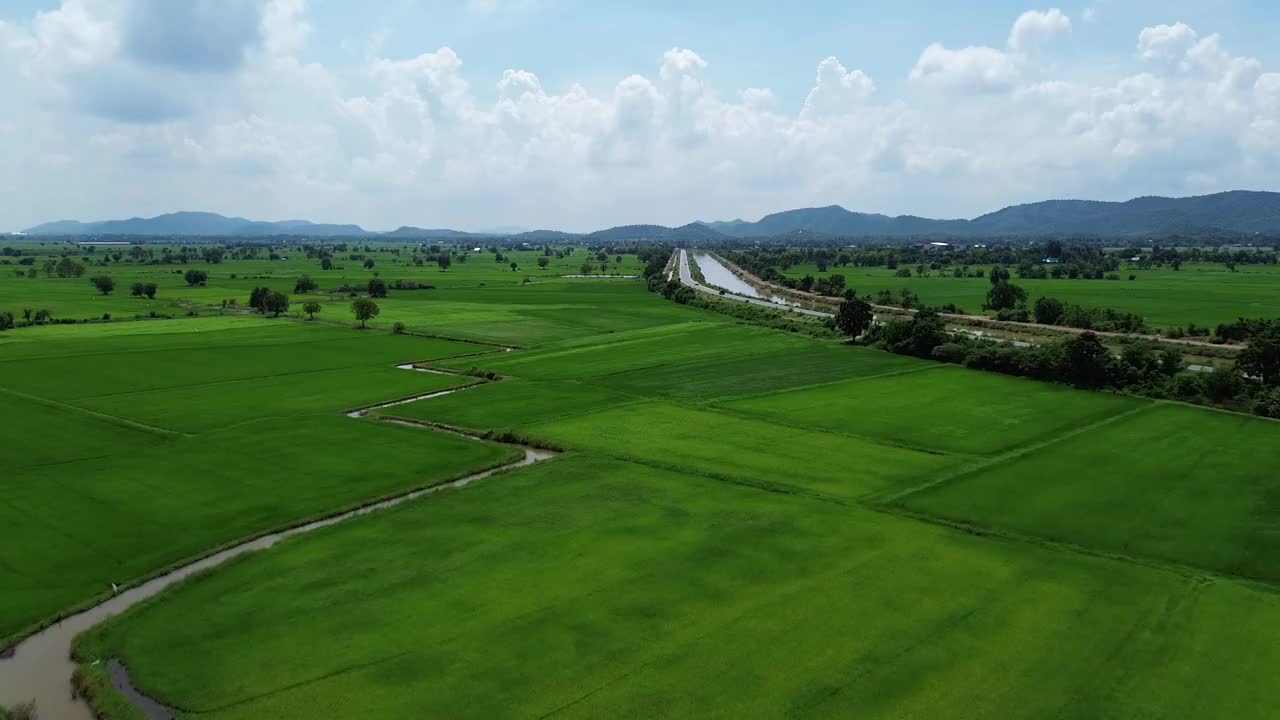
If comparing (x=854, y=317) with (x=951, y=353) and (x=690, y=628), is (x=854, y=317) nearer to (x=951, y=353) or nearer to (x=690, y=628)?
(x=951, y=353)

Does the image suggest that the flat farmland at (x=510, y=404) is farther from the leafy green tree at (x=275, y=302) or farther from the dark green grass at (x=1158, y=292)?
the dark green grass at (x=1158, y=292)

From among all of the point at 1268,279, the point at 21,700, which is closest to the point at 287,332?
the point at 21,700

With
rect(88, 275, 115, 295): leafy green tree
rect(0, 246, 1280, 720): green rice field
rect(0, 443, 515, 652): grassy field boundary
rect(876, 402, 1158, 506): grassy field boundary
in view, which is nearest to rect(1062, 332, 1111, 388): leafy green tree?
rect(0, 246, 1280, 720): green rice field

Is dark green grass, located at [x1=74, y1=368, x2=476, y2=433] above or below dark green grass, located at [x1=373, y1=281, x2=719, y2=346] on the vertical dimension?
below

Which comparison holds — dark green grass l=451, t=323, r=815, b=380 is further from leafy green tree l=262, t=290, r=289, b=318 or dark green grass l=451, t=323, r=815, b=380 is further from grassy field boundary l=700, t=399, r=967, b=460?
leafy green tree l=262, t=290, r=289, b=318

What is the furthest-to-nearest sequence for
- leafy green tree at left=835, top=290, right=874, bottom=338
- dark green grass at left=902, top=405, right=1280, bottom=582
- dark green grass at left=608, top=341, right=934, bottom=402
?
leafy green tree at left=835, top=290, right=874, bottom=338
dark green grass at left=608, top=341, right=934, bottom=402
dark green grass at left=902, top=405, right=1280, bottom=582

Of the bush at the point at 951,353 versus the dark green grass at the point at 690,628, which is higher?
the bush at the point at 951,353

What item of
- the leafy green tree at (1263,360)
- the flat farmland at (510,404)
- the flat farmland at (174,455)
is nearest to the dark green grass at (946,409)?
the leafy green tree at (1263,360)
